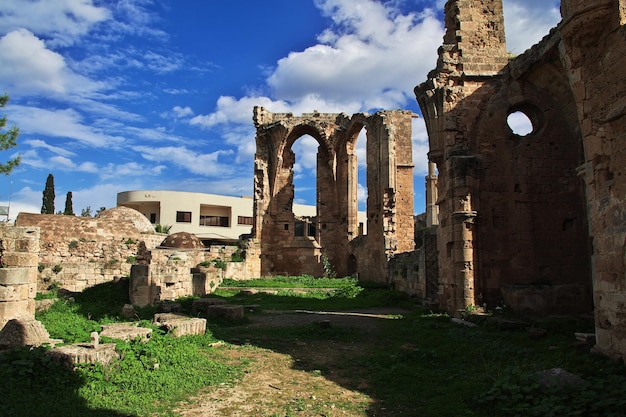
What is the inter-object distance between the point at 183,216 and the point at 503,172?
1597 inches

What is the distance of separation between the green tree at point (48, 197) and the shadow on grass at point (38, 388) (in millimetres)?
36863

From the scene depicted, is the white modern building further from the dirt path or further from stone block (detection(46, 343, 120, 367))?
stone block (detection(46, 343, 120, 367))

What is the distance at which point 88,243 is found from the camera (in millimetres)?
19828

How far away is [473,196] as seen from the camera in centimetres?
1098

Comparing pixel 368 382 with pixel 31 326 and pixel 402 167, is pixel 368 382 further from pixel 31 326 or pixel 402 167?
pixel 402 167

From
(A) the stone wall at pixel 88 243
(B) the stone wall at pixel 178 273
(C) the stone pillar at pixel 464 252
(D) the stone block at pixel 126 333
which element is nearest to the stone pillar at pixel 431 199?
(B) the stone wall at pixel 178 273

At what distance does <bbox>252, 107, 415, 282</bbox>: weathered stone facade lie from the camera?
25.4 meters

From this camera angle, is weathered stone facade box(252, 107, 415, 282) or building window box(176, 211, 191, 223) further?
building window box(176, 211, 191, 223)

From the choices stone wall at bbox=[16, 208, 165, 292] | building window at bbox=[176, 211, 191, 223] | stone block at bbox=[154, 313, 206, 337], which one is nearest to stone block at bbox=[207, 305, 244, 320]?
stone block at bbox=[154, 313, 206, 337]

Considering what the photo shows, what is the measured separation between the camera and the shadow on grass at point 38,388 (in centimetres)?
451

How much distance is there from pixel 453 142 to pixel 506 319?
4.47 meters

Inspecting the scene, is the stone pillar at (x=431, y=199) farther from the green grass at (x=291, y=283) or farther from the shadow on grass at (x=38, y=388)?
the shadow on grass at (x=38, y=388)

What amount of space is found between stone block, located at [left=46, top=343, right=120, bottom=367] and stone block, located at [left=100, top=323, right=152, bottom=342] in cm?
110

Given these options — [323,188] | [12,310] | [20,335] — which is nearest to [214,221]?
[323,188]
